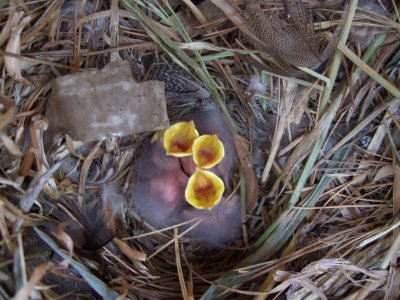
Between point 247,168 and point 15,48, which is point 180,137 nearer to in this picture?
point 247,168

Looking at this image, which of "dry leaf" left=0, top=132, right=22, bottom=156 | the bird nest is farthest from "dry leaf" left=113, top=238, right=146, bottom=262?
"dry leaf" left=0, top=132, right=22, bottom=156

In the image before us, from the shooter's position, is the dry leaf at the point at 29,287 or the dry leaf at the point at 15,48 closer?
the dry leaf at the point at 29,287

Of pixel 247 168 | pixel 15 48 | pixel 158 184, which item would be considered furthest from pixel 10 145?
pixel 247 168

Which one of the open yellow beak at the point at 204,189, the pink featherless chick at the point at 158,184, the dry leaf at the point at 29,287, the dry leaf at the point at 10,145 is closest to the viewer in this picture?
the dry leaf at the point at 29,287

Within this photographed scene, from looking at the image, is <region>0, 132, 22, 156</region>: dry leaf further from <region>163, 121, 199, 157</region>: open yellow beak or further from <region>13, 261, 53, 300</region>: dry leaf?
<region>163, 121, 199, 157</region>: open yellow beak

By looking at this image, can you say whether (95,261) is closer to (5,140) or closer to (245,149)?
(5,140)

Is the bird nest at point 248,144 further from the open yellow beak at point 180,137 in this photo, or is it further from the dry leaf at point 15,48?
the open yellow beak at point 180,137

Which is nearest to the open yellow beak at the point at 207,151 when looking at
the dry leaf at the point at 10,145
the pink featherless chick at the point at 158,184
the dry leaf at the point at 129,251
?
the pink featherless chick at the point at 158,184

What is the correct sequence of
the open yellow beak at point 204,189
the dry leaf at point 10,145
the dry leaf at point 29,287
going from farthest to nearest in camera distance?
the open yellow beak at point 204,189, the dry leaf at point 10,145, the dry leaf at point 29,287
